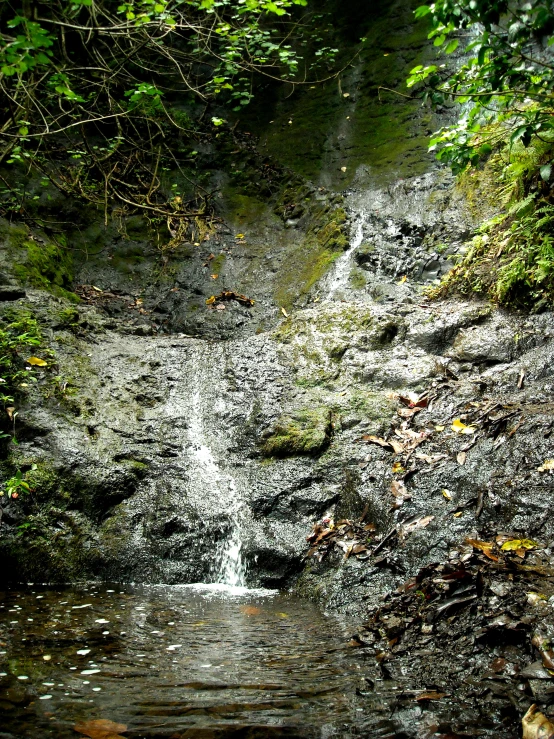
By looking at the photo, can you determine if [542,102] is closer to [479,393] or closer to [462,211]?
[479,393]

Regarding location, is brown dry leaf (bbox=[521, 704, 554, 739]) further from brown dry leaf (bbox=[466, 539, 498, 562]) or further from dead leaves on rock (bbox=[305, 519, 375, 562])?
dead leaves on rock (bbox=[305, 519, 375, 562])

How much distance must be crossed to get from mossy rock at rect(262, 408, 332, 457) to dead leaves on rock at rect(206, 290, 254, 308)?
11.6 feet

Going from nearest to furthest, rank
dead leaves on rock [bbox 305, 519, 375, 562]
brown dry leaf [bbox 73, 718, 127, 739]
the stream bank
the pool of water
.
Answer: brown dry leaf [bbox 73, 718, 127, 739]
the pool of water
the stream bank
dead leaves on rock [bbox 305, 519, 375, 562]

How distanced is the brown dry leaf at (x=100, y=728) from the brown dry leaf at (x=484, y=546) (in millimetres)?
2319

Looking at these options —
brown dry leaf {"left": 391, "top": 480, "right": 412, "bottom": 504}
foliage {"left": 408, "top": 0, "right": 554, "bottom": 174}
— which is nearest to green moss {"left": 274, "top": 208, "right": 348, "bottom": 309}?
foliage {"left": 408, "top": 0, "right": 554, "bottom": 174}

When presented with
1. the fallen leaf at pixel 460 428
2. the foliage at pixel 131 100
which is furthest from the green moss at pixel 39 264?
the fallen leaf at pixel 460 428

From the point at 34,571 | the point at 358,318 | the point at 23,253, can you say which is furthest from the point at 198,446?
the point at 23,253

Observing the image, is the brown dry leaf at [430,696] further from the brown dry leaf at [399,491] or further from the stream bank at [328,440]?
the brown dry leaf at [399,491]

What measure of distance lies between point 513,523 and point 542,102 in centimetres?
301

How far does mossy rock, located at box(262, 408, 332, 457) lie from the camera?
546 centimetres

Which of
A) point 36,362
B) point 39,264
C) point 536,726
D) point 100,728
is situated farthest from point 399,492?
point 39,264

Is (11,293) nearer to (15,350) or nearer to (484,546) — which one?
(15,350)

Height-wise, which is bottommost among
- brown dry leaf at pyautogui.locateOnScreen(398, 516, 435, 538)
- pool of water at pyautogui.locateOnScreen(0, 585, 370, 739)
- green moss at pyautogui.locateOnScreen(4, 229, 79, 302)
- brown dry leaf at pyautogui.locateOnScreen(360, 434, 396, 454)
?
pool of water at pyautogui.locateOnScreen(0, 585, 370, 739)

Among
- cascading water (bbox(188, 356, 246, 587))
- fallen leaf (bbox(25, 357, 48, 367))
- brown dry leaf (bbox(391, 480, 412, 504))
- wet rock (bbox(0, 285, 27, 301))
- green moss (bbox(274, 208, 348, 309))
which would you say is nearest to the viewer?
brown dry leaf (bbox(391, 480, 412, 504))
